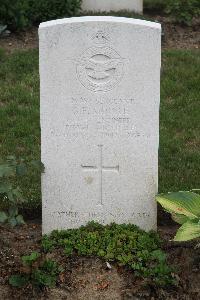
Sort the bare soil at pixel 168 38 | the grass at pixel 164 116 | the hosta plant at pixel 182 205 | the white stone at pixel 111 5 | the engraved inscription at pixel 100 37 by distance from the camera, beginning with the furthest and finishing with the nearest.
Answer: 1. the white stone at pixel 111 5
2. the bare soil at pixel 168 38
3. the grass at pixel 164 116
4. the hosta plant at pixel 182 205
5. the engraved inscription at pixel 100 37

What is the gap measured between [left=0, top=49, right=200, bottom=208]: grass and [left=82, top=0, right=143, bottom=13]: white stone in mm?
1645

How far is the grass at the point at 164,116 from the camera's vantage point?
5789 millimetres

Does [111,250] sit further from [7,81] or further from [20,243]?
[7,81]

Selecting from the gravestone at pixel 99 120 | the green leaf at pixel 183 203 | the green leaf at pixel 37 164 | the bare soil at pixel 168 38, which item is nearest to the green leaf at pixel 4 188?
the green leaf at pixel 37 164

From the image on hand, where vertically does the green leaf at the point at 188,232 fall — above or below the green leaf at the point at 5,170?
below

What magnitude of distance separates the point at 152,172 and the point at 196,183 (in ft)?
3.42

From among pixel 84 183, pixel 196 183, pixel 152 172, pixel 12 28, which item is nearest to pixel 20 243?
pixel 84 183

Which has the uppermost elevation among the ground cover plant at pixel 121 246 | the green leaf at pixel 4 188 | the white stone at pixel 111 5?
the white stone at pixel 111 5

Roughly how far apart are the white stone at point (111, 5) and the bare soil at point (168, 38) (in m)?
0.52

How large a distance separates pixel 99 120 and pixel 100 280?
98 cm

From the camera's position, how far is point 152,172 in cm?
468

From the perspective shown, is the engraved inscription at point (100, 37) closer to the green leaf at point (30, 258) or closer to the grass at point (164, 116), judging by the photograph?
the green leaf at point (30, 258)

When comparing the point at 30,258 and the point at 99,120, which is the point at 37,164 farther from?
the point at 30,258

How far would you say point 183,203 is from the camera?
4535mm
